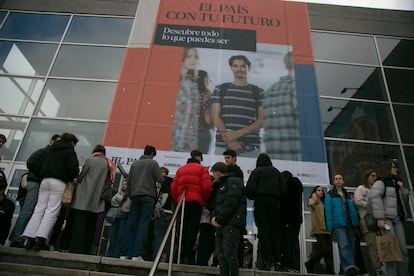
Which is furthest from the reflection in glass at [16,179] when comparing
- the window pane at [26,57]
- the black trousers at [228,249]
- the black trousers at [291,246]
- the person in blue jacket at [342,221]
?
the person in blue jacket at [342,221]

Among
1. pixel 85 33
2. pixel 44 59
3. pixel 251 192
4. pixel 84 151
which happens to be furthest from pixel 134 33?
pixel 251 192

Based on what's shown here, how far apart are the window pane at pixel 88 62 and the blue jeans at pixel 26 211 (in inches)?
227

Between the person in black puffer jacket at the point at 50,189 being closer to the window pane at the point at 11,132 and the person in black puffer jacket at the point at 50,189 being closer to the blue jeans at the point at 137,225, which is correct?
the blue jeans at the point at 137,225

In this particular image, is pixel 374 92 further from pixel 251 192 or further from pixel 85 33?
pixel 85 33

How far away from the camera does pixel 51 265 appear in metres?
4.39

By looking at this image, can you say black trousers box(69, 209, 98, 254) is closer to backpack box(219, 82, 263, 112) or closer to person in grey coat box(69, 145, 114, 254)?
person in grey coat box(69, 145, 114, 254)

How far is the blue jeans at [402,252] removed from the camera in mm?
4805

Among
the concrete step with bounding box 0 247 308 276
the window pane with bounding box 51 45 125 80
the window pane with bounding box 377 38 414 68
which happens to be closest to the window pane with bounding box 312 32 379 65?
the window pane with bounding box 377 38 414 68

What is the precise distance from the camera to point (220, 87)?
945 centimetres

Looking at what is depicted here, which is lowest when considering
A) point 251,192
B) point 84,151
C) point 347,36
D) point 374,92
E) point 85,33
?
point 251,192

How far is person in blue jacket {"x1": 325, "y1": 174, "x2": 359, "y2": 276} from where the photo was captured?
5129 millimetres

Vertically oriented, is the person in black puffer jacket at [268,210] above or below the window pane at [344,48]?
below

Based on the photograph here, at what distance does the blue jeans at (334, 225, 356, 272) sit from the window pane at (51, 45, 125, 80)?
24.0 feet

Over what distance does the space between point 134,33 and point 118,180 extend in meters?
4.35
